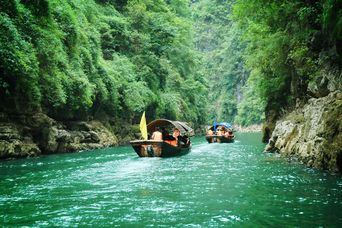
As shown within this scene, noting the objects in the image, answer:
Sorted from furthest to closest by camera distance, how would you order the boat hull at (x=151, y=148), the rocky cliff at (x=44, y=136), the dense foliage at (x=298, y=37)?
the boat hull at (x=151, y=148) → the rocky cliff at (x=44, y=136) → the dense foliage at (x=298, y=37)

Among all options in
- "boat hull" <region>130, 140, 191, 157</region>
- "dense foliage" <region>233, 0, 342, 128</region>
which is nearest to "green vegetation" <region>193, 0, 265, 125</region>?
"dense foliage" <region>233, 0, 342, 128</region>

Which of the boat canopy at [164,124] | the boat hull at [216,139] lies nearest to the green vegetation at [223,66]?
the boat hull at [216,139]

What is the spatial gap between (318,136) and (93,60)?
16672 millimetres

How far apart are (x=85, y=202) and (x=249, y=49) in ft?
57.5

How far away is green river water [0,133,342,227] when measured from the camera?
6.70 m

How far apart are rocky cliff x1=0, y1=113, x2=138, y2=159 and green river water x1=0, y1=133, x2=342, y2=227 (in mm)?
3580

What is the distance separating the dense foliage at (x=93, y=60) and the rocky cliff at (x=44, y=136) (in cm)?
67

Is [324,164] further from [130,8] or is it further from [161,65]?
[130,8]

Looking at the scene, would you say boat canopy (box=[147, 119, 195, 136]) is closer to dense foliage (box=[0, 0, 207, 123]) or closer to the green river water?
dense foliage (box=[0, 0, 207, 123])

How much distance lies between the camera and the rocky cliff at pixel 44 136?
16922mm

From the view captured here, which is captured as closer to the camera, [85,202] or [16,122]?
[85,202]

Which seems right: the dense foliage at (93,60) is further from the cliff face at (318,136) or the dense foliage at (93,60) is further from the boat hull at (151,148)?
the cliff face at (318,136)

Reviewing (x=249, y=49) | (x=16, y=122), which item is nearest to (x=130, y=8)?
(x=249, y=49)

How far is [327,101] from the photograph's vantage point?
13.0 metres
